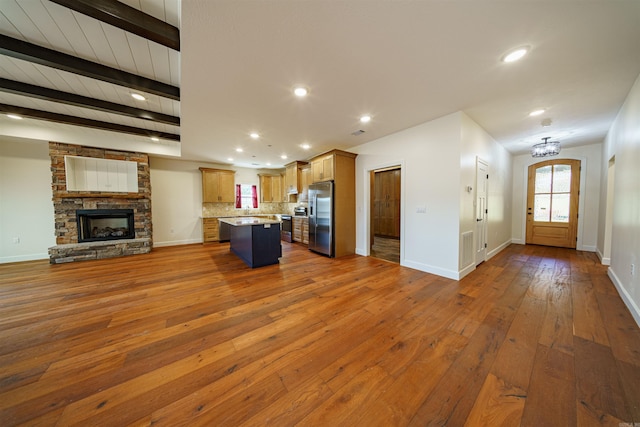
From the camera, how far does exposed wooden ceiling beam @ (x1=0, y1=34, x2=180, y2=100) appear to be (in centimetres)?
197

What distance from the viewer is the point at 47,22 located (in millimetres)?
1810

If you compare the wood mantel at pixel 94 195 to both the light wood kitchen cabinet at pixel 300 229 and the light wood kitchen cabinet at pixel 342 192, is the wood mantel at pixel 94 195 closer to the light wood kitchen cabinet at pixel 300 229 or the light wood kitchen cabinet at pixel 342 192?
the light wood kitchen cabinet at pixel 300 229

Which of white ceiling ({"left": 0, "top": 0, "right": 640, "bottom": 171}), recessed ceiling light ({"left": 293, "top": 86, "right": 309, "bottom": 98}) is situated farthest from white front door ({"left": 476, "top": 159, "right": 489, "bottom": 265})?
recessed ceiling light ({"left": 293, "top": 86, "right": 309, "bottom": 98})

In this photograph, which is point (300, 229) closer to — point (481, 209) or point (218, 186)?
point (218, 186)

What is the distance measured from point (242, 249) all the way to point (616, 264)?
6.41m

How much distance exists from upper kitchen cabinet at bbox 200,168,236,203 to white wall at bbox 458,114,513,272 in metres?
6.55

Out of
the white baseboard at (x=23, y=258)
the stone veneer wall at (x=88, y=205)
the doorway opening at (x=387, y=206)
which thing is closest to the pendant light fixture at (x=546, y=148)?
the doorway opening at (x=387, y=206)

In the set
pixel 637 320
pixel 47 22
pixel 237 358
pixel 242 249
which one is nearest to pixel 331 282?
pixel 237 358

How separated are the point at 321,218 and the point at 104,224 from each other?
565cm

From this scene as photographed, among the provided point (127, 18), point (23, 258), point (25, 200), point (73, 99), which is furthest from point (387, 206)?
point (23, 258)

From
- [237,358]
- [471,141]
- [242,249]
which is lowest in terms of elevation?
[237,358]

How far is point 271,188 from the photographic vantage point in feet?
24.9

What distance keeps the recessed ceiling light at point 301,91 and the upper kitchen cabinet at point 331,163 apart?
206cm

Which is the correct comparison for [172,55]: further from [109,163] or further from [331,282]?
[109,163]
